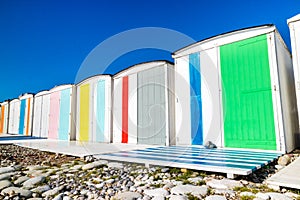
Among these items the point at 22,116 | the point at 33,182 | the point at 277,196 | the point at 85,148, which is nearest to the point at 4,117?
the point at 22,116

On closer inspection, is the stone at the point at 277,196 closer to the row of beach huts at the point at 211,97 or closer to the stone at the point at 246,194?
the stone at the point at 246,194

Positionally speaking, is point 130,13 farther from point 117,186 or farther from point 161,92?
point 117,186

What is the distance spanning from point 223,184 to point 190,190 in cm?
47

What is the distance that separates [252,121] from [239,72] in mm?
1366

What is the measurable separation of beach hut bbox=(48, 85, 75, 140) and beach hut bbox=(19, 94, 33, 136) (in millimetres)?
3385

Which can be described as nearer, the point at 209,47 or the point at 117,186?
the point at 117,186

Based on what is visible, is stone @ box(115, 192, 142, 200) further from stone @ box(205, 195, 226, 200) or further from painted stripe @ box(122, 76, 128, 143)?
painted stripe @ box(122, 76, 128, 143)

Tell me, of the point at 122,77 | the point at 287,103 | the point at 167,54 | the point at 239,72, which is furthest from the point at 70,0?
the point at 287,103

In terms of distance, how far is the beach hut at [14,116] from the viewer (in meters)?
16.4

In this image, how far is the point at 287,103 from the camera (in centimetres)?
514

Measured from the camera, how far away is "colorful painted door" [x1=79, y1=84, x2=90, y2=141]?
986 cm

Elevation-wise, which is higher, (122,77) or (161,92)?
(122,77)

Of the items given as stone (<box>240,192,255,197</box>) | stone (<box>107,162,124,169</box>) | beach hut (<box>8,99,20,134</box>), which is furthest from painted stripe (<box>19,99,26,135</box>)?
stone (<box>240,192,255,197</box>)

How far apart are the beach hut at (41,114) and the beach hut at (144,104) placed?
6.45m
